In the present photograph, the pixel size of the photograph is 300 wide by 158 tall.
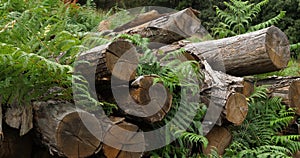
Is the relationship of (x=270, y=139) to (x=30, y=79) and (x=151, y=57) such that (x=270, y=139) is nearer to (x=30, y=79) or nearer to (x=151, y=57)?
(x=151, y=57)

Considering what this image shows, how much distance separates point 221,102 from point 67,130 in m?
1.60

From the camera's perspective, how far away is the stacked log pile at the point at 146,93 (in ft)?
9.31

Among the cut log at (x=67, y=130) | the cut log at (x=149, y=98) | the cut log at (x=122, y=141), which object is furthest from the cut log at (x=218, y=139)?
the cut log at (x=67, y=130)

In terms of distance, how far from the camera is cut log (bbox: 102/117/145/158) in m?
3.01

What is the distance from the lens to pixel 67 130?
277 cm

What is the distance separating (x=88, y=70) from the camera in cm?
322

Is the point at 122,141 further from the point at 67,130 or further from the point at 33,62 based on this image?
the point at 33,62

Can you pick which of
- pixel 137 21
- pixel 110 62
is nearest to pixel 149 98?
pixel 110 62

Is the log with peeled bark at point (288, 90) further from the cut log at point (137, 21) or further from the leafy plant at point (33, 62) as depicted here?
the leafy plant at point (33, 62)

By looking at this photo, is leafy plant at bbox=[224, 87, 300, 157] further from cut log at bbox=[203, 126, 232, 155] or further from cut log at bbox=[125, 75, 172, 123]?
cut log at bbox=[125, 75, 172, 123]

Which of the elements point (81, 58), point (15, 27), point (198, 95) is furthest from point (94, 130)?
point (198, 95)

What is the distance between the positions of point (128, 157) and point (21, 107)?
35.5 inches

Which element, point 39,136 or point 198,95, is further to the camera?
point 198,95

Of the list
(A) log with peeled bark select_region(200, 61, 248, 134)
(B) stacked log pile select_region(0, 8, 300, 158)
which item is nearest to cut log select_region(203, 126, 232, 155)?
(B) stacked log pile select_region(0, 8, 300, 158)
